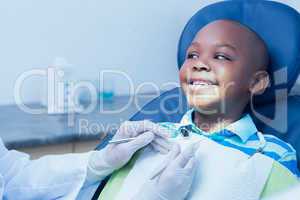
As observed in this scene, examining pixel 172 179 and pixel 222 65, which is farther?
pixel 222 65

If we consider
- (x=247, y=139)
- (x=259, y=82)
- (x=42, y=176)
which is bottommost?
(x=42, y=176)

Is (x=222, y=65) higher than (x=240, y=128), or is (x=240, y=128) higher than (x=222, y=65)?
(x=222, y=65)

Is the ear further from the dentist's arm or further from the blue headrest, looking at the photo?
the dentist's arm

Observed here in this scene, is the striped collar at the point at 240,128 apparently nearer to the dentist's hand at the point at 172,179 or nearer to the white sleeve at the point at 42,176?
the dentist's hand at the point at 172,179

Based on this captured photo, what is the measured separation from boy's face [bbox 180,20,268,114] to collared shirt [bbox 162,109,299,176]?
0.06 m

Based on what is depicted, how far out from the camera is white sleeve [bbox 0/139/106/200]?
112cm

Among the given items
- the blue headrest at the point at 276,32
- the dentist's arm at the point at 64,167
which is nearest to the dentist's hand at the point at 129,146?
the dentist's arm at the point at 64,167

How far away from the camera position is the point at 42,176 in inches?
44.4

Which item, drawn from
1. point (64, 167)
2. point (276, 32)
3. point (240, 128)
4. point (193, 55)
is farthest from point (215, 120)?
point (64, 167)

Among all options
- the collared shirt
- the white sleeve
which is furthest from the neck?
the white sleeve

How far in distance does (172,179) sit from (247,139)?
0.92ft

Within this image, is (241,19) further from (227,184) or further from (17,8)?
(17,8)

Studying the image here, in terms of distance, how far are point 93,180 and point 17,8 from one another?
747 millimetres

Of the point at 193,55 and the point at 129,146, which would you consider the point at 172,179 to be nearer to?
the point at 129,146
